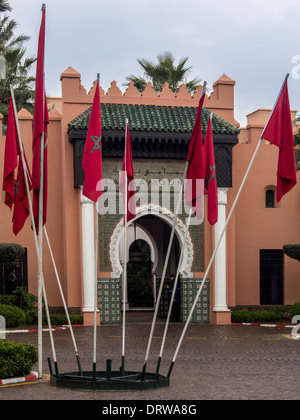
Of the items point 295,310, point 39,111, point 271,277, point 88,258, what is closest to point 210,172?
point 39,111

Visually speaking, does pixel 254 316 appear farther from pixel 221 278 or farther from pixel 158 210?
pixel 158 210

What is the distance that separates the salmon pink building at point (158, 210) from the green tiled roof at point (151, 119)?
0.11 feet

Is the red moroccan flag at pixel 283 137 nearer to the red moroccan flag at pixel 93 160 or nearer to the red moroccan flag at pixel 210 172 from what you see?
the red moroccan flag at pixel 210 172

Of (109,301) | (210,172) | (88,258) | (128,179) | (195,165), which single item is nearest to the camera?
(195,165)

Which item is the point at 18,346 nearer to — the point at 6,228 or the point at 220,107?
the point at 6,228

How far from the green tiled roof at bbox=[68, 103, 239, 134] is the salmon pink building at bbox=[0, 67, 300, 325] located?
0.03m

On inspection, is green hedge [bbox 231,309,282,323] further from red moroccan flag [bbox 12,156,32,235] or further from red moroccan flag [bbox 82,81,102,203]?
red moroccan flag [bbox 82,81,102,203]

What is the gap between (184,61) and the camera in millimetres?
31453

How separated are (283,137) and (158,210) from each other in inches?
428

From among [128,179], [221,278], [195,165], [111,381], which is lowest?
[111,381]

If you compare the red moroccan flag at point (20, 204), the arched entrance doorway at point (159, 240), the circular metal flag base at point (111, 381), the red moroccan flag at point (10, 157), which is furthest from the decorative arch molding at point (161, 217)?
the circular metal flag base at point (111, 381)

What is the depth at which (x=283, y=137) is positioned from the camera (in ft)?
37.8
